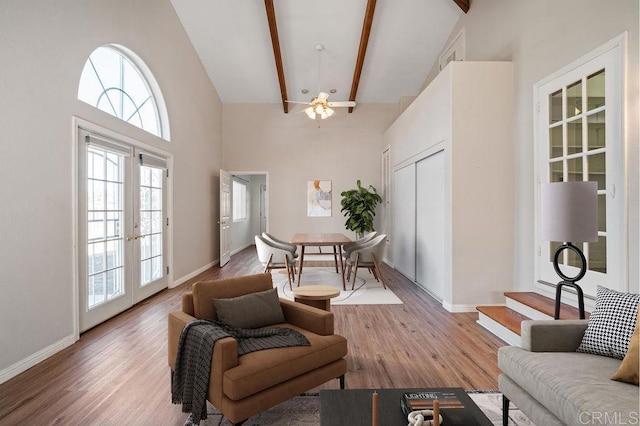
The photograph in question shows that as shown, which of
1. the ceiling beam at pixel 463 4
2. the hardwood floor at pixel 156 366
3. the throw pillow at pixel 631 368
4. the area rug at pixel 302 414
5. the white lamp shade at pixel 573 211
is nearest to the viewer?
the throw pillow at pixel 631 368

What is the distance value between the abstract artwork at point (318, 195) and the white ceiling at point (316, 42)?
6.65 ft

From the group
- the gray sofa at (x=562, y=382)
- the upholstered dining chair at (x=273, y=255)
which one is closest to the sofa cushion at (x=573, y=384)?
the gray sofa at (x=562, y=382)

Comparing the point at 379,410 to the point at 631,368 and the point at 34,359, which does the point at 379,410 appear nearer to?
the point at 631,368

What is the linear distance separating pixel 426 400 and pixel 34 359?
116 inches

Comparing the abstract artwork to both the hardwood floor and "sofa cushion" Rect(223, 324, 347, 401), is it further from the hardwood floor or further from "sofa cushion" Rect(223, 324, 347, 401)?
"sofa cushion" Rect(223, 324, 347, 401)

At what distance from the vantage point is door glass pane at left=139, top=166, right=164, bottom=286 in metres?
4.54

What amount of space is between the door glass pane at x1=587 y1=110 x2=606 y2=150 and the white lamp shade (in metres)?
0.92

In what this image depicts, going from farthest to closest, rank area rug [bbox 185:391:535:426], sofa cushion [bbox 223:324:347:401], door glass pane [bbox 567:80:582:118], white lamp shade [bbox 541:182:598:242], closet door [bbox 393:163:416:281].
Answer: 1. closet door [bbox 393:163:416:281]
2. door glass pane [bbox 567:80:582:118]
3. white lamp shade [bbox 541:182:598:242]
4. area rug [bbox 185:391:535:426]
5. sofa cushion [bbox 223:324:347:401]

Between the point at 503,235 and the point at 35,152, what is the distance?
464cm

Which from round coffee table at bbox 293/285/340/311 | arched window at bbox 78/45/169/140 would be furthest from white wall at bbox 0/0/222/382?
round coffee table at bbox 293/285/340/311

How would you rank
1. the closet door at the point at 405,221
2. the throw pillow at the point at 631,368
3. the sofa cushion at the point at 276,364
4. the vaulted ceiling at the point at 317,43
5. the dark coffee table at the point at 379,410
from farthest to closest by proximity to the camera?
1. the closet door at the point at 405,221
2. the vaulted ceiling at the point at 317,43
3. the sofa cushion at the point at 276,364
4. the throw pillow at the point at 631,368
5. the dark coffee table at the point at 379,410

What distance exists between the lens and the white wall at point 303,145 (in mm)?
8297

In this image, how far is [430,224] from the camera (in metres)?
4.90

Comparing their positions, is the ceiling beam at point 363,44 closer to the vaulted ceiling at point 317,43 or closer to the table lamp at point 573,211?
the vaulted ceiling at point 317,43
